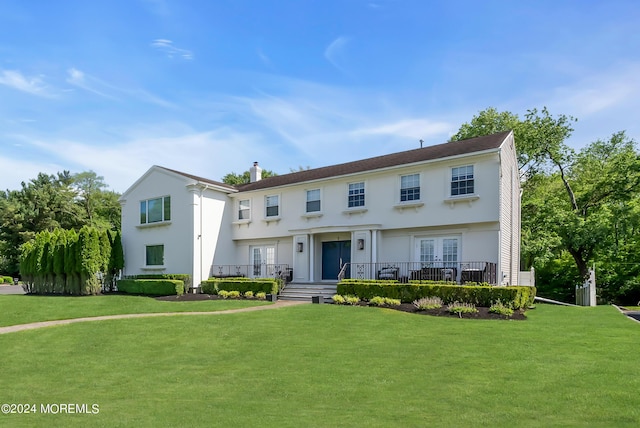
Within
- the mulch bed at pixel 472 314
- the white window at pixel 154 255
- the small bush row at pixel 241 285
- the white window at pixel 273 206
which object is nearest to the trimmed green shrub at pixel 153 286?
the small bush row at pixel 241 285

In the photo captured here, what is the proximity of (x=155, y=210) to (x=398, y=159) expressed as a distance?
563 inches

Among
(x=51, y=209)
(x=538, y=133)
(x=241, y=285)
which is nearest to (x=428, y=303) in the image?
(x=241, y=285)

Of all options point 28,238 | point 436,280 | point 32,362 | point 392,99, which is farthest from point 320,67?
point 28,238

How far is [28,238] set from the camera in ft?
149

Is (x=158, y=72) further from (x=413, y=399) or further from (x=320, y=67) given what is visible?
(x=413, y=399)

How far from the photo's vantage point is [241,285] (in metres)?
19.8

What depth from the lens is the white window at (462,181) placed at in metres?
17.5

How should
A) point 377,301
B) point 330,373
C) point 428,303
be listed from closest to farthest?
point 330,373
point 428,303
point 377,301

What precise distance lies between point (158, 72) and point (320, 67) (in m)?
5.64

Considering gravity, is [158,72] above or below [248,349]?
above

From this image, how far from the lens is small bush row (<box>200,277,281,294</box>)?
19.1 m

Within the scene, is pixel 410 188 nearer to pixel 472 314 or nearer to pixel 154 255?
pixel 472 314

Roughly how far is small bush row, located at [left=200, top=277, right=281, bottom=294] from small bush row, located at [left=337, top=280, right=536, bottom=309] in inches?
142

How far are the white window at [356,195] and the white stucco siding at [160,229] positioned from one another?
8.56 metres
